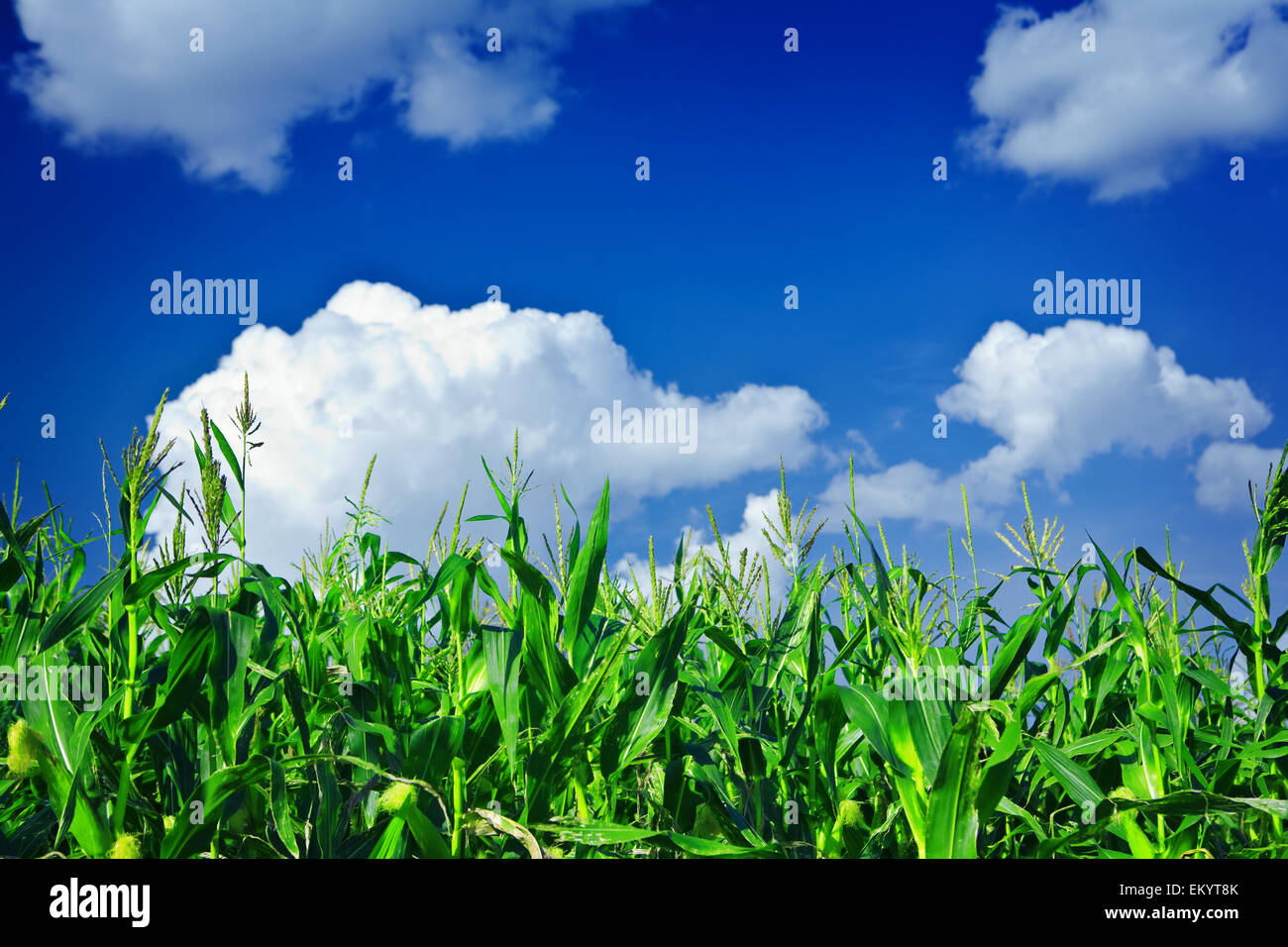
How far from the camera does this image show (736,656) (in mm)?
2740

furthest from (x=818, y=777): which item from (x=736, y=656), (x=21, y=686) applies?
(x=21, y=686)

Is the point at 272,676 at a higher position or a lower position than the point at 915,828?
higher

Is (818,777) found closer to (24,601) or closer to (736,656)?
(736,656)

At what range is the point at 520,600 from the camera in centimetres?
246

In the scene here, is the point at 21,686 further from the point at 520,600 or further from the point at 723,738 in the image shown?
the point at 723,738

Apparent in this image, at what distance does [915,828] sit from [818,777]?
0.69 metres

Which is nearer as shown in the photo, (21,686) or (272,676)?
(21,686)
